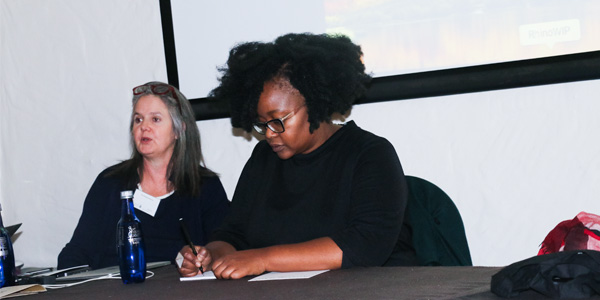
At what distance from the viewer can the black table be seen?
1.36 meters

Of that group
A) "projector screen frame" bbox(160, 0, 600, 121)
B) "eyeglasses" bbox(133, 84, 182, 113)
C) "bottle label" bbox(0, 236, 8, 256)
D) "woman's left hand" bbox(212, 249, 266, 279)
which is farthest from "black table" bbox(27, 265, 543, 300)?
"eyeglasses" bbox(133, 84, 182, 113)

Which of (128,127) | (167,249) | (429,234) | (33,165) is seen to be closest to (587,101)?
(429,234)

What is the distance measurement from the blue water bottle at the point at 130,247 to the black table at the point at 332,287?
0.04 metres

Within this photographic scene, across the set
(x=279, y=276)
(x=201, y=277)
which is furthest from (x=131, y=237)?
(x=279, y=276)

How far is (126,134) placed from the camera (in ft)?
10.9

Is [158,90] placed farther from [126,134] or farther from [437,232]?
[437,232]

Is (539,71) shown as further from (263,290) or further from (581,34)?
(263,290)

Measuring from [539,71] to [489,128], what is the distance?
0.28m

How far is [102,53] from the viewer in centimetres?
336

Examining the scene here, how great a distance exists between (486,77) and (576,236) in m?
0.81

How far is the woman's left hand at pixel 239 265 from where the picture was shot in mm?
1744

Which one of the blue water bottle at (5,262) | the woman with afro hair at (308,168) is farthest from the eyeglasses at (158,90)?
the blue water bottle at (5,262)

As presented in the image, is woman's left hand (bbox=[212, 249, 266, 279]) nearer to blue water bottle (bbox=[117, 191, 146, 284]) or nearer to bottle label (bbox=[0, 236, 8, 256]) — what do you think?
blue water bottle (bbox=[117, 191, 146, 284])

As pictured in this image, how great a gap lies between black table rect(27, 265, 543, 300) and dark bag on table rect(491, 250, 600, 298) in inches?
1.2
